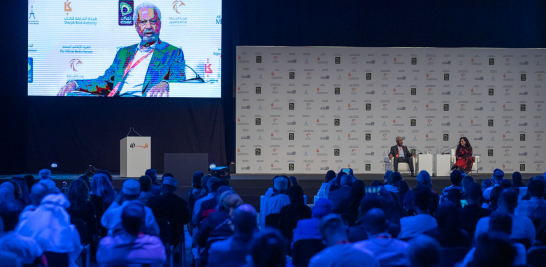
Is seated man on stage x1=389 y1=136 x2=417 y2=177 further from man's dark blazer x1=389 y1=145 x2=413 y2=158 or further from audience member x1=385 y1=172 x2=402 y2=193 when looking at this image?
audience member x1=385 y1=172 x2=402 y2=193

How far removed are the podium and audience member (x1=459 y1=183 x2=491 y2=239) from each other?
691cm

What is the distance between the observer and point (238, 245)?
7.86ft

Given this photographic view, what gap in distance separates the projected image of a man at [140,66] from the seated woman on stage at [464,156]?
257 inches

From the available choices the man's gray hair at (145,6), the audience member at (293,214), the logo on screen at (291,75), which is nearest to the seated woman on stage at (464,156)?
the logo on screen at (291,75)

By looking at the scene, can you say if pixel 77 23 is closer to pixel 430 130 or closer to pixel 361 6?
pixel 361 6

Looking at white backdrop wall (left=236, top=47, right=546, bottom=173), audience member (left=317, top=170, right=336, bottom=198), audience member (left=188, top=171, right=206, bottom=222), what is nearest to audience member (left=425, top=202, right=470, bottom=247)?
audience member (left=188, top=171, right=206, bottom=222)

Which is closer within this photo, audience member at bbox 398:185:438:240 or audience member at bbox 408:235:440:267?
audience member at bbox 408:235:440:267

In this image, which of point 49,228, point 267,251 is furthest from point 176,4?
point 267,251

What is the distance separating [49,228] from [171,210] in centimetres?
133

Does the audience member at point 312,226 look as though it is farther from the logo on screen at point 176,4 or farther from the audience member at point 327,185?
the logo on screen at point 176,4

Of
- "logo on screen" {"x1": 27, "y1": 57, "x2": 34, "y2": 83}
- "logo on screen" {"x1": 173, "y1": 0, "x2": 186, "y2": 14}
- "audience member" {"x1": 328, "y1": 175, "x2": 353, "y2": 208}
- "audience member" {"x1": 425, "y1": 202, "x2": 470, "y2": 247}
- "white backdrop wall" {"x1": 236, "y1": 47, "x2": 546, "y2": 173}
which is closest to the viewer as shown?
"audience member" {"x1": 425, "y1": 202, "x2": 470, "y2": 247}

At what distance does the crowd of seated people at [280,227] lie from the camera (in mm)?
2049

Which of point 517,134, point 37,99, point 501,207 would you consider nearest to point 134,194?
point 501,207

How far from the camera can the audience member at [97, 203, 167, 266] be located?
2.49 m
